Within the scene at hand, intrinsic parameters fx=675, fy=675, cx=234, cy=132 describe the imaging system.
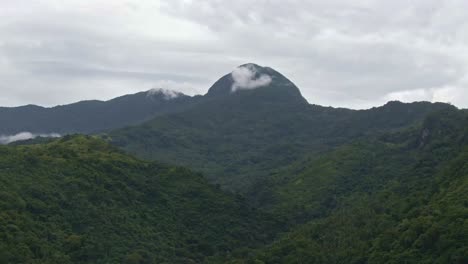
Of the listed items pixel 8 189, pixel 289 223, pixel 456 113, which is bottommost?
pixel 289 223

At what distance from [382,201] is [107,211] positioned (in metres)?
39.0

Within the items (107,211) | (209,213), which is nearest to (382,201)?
(209,213)

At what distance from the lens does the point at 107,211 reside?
87.9m

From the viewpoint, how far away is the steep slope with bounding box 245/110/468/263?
64.4 meters

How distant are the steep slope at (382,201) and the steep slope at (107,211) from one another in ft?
37.9

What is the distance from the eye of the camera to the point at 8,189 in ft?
265

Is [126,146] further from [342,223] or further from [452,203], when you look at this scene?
[452,203]

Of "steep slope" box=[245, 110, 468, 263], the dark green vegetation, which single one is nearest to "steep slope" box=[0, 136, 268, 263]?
the dark green vegetation

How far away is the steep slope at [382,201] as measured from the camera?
64.4m

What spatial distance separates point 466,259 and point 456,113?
8696 cm

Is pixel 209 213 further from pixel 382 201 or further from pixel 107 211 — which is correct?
pixel 382 201

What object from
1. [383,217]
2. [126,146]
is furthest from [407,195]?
[126,146]

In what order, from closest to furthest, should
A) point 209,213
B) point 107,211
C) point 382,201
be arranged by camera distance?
point 107,211, point 382,201, point 209,213

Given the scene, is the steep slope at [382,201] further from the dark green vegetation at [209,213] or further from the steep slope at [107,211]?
the steep slope at [107,211]
